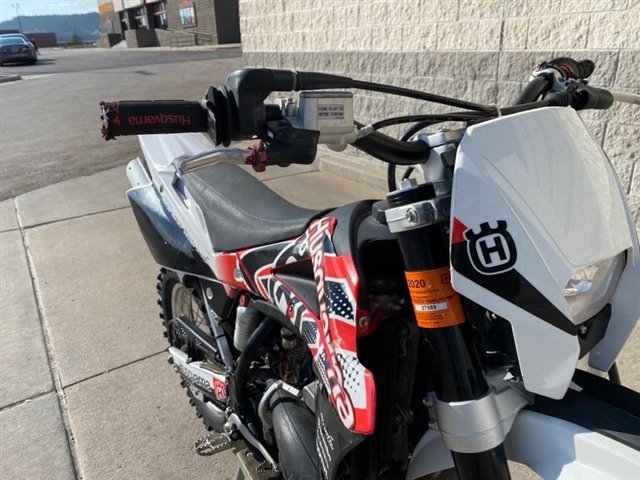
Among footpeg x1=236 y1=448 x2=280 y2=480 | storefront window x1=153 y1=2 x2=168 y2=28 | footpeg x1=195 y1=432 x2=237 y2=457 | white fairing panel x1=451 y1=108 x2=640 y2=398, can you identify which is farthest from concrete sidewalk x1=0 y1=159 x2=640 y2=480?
storefront window x1=153 y1=2 x2=168 y2=28

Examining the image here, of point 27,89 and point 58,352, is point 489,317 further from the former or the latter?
point 27,89

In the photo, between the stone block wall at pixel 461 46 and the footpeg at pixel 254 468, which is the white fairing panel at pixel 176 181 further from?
the stone block wall at pixel 461 46

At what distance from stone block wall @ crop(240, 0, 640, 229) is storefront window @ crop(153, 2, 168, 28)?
140 ft

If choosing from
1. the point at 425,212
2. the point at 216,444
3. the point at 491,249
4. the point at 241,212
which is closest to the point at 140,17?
the point at 241,212

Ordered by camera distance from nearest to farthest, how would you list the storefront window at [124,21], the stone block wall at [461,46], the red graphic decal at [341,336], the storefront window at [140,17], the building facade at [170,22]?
the red graphic decal at [341,336] < the stone block wall at [461,46] < the building facade at [170,22] < the storefront window at [140,17] < the storefront window at [124,21]

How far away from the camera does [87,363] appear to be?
3178 millimetres

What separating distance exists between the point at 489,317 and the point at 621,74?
290 centimetres

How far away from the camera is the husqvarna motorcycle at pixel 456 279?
108 cm

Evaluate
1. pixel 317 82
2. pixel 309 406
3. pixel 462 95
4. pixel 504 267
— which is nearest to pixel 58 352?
pixel 309 406

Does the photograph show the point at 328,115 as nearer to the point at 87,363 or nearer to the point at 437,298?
the point at 437,298

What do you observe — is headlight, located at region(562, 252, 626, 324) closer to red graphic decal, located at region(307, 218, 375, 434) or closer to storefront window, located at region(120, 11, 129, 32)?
red graphic decal, located at region(307, 218, 375, 434)

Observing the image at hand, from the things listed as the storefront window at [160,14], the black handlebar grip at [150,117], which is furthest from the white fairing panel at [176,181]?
the storefront window at [160,14]

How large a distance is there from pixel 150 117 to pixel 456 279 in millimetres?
684

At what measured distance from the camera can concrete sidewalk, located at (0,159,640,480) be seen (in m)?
2.50
